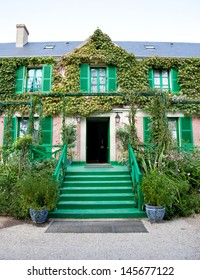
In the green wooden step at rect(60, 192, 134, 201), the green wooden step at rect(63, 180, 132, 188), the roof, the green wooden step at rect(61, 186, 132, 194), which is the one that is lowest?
the green wooden step at rect(60, 192, 134, 201)

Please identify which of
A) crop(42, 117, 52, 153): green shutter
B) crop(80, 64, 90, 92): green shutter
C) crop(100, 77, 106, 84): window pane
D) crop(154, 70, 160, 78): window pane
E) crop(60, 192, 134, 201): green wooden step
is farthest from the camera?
crop(154, 70, 160, 78): window pane

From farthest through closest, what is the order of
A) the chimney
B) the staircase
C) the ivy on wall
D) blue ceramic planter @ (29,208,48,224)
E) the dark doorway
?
the chimney → the dark doorway → the ivy on wall → the staircase → blue ceramic planter @ (29,208,48,224)

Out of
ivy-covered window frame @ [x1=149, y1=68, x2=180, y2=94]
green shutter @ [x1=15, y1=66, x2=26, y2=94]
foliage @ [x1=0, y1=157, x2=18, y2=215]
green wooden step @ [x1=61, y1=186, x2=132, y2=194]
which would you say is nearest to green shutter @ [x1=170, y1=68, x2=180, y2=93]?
ivy-covered window frame @ [x1=149, y1=68, x2=180, y2=94]

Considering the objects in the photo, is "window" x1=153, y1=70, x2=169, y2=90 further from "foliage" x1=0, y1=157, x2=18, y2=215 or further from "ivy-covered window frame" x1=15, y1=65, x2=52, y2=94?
"foliage" x1=0, y1=157, x2=18, y2=215

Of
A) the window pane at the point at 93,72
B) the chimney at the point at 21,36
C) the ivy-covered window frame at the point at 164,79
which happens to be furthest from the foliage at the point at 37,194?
the chimney at the point at 21,36

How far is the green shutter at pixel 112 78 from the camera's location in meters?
9.36

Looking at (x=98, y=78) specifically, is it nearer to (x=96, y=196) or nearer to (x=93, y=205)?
(x=96, y=196)

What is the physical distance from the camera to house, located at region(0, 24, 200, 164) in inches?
359

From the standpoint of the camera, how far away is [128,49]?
36.5ft

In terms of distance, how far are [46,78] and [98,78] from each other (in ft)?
8.51

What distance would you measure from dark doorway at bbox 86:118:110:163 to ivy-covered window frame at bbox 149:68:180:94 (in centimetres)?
316

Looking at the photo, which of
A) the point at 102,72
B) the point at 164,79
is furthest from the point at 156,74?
the point at 102,72

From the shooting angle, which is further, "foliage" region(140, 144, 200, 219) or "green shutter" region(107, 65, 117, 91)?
"green shutter" region(107, 65, 117, 91)
